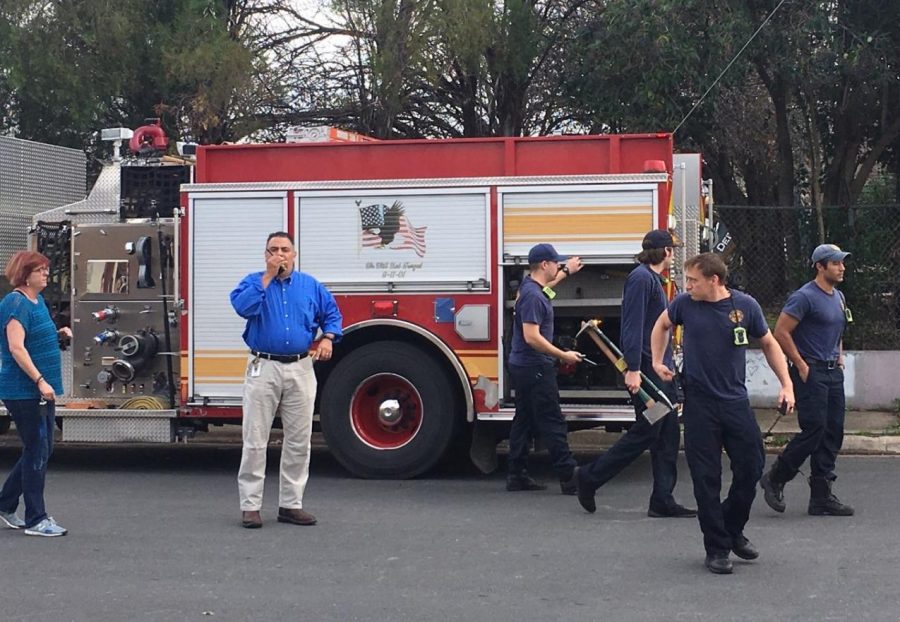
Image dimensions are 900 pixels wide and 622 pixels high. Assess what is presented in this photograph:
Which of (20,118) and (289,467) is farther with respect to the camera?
(20,118)

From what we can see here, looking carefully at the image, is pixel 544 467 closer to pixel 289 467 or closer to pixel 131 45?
pixel 289 467

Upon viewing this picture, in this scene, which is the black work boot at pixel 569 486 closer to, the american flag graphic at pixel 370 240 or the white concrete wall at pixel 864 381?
the american flag graphic at pixel 370 240

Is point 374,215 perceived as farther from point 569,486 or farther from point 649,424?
point 649,424

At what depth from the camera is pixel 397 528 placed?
26.5ft

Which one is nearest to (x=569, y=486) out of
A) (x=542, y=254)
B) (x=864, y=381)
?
(x=542, y=254)

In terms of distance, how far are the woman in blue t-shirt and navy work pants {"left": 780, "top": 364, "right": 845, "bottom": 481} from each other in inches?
176

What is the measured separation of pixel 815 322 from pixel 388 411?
3.38 m

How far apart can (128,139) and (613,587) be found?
6.48 meters

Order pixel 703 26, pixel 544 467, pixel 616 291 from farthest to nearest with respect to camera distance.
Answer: pixel 703 26, pixel 544 467, pixel 616 291

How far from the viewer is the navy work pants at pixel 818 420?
26.4ft

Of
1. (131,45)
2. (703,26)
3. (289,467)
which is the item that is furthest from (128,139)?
(703,26)

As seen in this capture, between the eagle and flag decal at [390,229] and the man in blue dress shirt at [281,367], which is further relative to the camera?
the eagle and flag decal at [390,229]

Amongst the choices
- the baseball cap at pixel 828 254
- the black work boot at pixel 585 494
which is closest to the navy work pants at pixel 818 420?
the baseball cap at pixel 828 254

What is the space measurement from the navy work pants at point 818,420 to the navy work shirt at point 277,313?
9.57 ft
